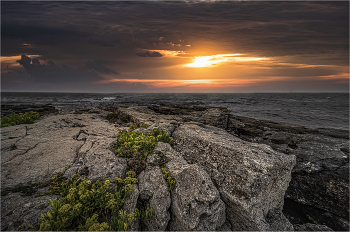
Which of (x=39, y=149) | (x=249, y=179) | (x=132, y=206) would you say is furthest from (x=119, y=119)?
(x=249, y=179)

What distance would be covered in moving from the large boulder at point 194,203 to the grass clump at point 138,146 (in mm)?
1593

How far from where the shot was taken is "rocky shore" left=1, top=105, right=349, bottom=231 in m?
5.19

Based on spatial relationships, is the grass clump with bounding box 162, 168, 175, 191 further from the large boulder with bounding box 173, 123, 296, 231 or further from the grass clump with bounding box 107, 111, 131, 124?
the grass clump with bounding box 107, 111, 131, 124

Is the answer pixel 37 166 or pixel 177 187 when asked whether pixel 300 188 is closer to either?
pixel 177 187

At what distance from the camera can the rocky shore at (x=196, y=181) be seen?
5.19m

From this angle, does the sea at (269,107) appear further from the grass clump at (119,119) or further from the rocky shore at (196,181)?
the grass clump at (119,119)

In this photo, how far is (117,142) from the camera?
8383mm

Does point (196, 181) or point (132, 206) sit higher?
point (196, 181)

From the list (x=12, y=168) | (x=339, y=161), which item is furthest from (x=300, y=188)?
(x=12, y=168)

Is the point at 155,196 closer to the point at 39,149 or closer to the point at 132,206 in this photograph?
the point at 132,206

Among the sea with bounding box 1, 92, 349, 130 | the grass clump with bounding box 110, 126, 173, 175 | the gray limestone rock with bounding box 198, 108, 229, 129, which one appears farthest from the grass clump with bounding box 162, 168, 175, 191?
the sea with bounding box 1, 92, 349, 130

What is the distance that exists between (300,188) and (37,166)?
12545mm

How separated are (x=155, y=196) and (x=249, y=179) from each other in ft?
10.5

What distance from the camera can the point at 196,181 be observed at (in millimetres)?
5707
